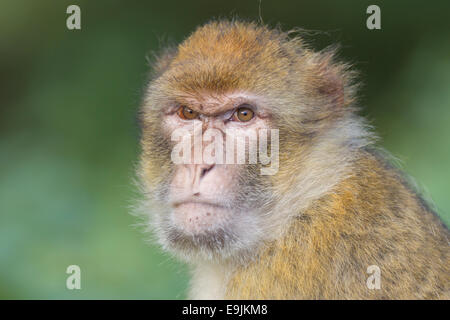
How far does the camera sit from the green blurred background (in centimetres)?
695

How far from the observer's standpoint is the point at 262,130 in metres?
4.29

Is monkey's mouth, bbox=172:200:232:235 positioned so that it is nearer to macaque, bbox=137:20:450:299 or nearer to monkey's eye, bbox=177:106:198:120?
macaque, bbox=137:20:450:299

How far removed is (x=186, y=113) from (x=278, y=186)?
2.89 ft

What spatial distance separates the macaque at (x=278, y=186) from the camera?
3.87 metres

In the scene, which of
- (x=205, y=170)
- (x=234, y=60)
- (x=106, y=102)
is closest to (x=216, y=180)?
(x=205, y=170)

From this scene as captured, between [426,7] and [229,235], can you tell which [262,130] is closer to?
[229,235]

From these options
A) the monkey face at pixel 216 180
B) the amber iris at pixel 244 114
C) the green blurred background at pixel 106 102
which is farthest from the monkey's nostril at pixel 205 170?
the green blurred background at pixel 106 102

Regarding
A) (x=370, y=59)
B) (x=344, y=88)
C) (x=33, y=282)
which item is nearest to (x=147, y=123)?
(x=344, y=88)

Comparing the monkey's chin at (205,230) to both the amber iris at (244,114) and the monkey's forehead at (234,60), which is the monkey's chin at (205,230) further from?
the monkey's forehead at (234,60)

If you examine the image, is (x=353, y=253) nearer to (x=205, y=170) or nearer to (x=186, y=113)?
(x=205, y=170)

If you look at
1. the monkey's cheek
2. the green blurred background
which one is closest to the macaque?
the monkey's cheek

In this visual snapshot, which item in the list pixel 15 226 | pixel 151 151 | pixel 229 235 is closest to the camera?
pixel 229 235

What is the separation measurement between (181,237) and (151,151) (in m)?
0.94

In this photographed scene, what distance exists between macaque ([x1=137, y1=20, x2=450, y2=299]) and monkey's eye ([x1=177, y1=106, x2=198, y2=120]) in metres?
0.01
